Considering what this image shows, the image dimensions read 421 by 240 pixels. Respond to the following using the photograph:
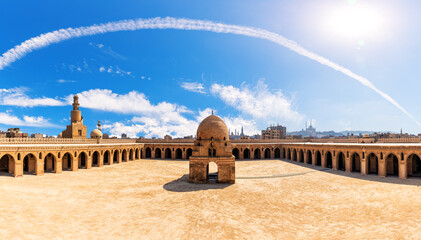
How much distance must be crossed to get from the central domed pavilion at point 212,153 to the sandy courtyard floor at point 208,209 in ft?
4.38

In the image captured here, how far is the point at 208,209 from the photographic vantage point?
15.4 meters

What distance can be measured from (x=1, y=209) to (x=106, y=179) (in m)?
10.8

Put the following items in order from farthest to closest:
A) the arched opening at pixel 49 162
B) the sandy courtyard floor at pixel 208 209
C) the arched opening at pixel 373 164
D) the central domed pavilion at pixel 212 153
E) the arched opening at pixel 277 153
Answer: the arched opening at pixel 277 153 < the arched opening at pixel 49 162 < the arched opening at pixel 373 164 < the central domed pavilion at pixel 212 153 < the sandy courtyard floor at pixel 208 209

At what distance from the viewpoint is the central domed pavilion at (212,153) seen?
2300cm

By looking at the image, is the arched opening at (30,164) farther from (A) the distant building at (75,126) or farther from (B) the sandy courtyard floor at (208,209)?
(A) the distant building at (75,126)

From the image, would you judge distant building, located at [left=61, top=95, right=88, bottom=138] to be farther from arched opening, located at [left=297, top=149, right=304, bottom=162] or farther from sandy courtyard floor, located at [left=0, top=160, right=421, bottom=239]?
arched opening, located at [left=297, top=149, right=304, bottom=162]

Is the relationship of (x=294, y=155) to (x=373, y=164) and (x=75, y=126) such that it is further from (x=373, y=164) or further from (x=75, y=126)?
(x=75, y=126)

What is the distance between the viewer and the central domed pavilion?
23.0 metres

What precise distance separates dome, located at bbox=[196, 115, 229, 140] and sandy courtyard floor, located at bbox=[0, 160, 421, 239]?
5.61 meters

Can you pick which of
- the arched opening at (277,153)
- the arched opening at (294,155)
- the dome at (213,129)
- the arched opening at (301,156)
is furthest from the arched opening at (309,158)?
the dome at (213,129)

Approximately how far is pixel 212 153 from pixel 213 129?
2.80 metres

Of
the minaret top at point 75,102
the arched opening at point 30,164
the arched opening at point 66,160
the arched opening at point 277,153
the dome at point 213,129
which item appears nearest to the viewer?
the dome at point 213,129

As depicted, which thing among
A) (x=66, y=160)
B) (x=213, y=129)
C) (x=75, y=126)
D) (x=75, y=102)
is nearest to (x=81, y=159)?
(x=66, y=160)

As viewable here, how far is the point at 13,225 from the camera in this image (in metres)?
11.9
